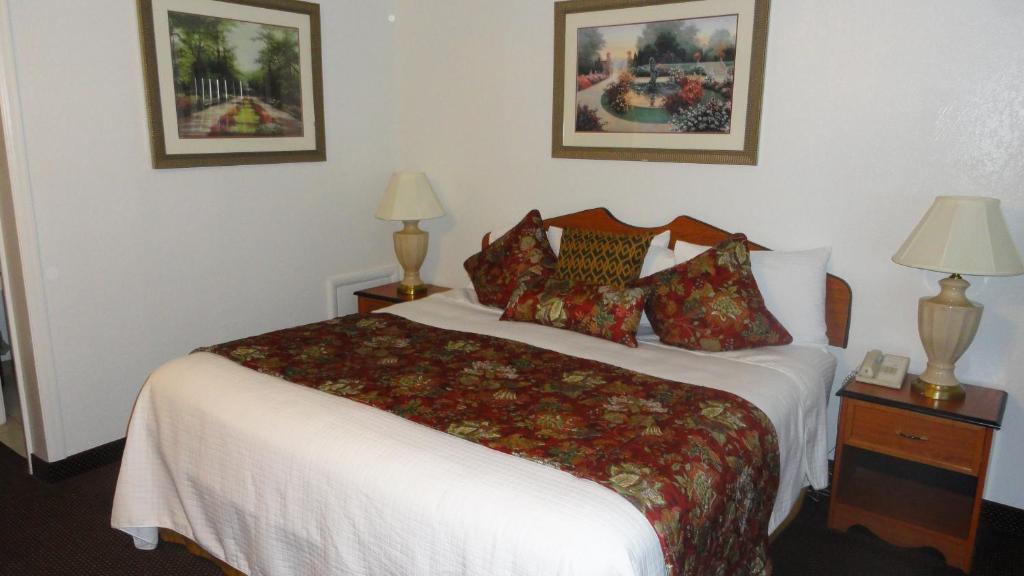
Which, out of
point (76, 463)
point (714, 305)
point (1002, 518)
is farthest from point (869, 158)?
point (76, 463)

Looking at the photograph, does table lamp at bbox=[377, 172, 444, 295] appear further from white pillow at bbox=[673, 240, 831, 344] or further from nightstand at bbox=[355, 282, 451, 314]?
white pillow at bbox=[673, 240, 831, 344]

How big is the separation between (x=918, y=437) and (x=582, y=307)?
4.16 feet

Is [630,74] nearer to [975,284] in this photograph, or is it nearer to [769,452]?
[975,284]

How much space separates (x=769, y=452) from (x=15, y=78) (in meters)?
2.99

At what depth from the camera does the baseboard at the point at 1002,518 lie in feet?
8.95

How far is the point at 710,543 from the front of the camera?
5.93ft

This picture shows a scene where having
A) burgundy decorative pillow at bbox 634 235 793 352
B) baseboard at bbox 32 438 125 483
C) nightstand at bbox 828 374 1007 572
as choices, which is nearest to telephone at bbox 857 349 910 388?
nightstand at bbox 828 374 1007 572

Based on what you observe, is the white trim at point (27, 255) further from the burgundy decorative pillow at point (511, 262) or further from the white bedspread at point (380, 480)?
the burgundy decorative pillow at point (511, 262)

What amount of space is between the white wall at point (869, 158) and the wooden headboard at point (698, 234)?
0.05 meters

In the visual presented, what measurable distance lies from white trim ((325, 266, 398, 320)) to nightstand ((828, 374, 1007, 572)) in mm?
2669

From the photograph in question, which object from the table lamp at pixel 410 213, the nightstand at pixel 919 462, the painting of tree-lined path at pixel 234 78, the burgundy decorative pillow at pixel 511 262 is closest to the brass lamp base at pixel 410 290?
the table lamp at pixel 410 213

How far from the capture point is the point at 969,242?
2.32m

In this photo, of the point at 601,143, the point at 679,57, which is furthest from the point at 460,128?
the point at 679,57

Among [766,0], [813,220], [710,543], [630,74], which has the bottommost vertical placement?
[710,543]
